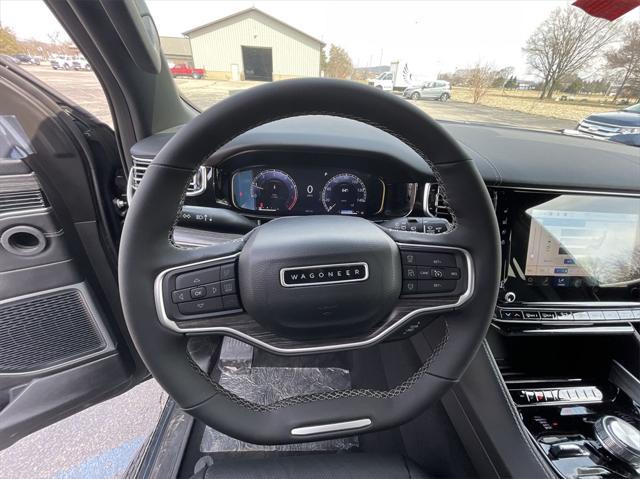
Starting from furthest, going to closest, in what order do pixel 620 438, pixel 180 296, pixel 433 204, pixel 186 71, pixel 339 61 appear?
pixel 186 71
pixel 339 61
pixel 433 204
pixel 620 438
pixel 180 296

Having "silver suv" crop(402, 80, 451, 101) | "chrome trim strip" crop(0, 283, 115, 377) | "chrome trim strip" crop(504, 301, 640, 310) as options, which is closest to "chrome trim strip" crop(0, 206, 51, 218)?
"chrome trim strip" crop(0, 283, 115, 377)

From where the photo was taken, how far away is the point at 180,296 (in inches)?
29.0

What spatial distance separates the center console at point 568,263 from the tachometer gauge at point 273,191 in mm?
768

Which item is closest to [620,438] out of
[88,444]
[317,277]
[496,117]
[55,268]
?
[317,277]

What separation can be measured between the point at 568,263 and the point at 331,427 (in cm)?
114

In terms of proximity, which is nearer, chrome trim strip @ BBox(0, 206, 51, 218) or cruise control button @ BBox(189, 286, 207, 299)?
cruise control button @ BBox(189, 286, 207, 299)

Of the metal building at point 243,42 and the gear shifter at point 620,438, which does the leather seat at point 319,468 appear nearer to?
the gear shifter at point 620,438

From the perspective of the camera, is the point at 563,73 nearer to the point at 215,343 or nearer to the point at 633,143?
the point at 633,143

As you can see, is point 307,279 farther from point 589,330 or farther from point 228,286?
point 589,330

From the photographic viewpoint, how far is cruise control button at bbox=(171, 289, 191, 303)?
0.74 meters

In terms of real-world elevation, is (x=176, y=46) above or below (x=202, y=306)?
above

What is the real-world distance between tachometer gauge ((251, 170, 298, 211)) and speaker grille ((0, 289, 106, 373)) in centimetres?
87

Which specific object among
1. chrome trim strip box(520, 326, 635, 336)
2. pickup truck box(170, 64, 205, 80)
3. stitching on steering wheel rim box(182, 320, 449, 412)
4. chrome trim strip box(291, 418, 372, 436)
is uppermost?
pickup truck box(170, 64, 205, 80)

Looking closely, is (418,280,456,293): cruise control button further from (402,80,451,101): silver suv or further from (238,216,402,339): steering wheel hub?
(402,80,451,101): silver suv
